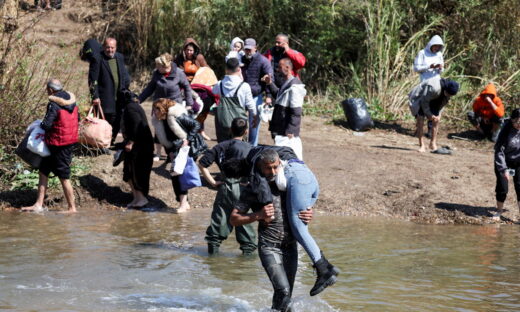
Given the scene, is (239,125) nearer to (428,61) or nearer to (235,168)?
(235,168)

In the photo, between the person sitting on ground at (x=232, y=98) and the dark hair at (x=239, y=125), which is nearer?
the dark hair at (x=239, y=125)

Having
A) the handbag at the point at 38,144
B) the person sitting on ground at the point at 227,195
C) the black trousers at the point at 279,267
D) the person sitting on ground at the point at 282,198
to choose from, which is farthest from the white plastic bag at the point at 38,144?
the black trousers at the point at 279,267

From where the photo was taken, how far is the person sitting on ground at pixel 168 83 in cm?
1138

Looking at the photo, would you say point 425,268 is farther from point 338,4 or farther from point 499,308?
point 338,4

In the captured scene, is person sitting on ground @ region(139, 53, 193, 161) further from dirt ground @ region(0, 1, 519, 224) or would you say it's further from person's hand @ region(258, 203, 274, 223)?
person's hand @ region(258, 203, 274, 223)

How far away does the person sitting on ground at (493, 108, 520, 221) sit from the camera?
1076 centimetres

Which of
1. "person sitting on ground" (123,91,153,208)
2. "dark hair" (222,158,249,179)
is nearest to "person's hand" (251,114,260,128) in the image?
"person sitting on ground" (123,91,153,208)

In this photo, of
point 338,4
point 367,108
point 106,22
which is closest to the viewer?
point 367,108

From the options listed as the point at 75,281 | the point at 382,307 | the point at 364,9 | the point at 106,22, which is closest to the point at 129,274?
the point at 75,281

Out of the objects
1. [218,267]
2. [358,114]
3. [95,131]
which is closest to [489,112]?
[358,114]

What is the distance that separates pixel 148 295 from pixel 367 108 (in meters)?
9.43

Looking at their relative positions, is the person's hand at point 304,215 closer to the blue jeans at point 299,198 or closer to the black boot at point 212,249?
the blue jeans at point 299,198

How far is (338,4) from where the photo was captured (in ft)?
56.9

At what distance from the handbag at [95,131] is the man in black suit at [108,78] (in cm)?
27
